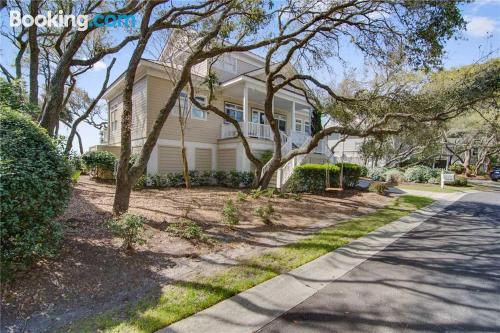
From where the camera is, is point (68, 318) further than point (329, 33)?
Result: No

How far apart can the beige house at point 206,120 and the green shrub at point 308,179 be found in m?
0.57

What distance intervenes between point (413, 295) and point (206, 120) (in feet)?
47.2

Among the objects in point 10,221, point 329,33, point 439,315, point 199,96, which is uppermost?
point 329,33

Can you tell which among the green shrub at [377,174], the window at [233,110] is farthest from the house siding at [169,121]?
the green shrub at [377,174]

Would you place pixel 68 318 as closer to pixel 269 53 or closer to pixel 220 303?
pixel 220 303

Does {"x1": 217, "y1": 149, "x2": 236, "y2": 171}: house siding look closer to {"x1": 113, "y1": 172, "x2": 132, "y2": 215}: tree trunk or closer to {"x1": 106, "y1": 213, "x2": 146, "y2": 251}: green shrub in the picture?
{"x1": 113, "y1": 172, "x2": 132, "y2": 215}: tree trunk

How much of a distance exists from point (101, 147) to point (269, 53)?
38.3ft

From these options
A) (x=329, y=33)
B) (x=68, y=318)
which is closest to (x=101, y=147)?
(x=329, y=33)

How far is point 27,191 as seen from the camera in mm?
3090

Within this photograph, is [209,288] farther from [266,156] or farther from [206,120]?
[206,120]

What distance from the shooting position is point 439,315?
3201 mm

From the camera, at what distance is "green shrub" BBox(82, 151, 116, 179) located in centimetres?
1381

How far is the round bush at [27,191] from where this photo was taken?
2934 mm

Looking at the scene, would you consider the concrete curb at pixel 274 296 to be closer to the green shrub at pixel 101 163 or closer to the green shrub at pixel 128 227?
the green shrub at pixel 128 227
